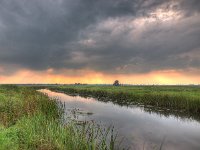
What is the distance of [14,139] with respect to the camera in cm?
1076

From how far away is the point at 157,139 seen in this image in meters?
15.6

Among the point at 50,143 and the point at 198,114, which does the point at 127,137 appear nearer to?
the point at 50,143

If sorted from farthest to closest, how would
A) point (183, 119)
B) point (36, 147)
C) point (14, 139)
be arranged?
point (183, 119) < point (14, 139) < point (36, 147)

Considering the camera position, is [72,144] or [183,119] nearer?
[72,144]

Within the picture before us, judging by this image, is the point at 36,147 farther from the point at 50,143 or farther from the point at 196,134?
the point at 196,134

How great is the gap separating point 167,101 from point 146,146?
18788 mm

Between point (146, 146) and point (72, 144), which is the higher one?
point (72, 144)

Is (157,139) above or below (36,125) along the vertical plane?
below

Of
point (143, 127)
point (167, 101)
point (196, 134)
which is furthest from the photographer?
point (167, 101)

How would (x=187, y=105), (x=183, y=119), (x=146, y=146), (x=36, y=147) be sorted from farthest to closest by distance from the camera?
(x=187, y=105), (x=183, y=119), (x=146, y=146), (x=36, y=147)

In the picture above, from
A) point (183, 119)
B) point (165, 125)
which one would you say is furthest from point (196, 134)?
point (183, 119)

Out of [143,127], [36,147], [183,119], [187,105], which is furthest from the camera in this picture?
[187,105]

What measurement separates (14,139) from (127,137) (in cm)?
790

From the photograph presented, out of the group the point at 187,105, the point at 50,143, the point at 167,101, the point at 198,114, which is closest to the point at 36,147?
the point at 50,143
